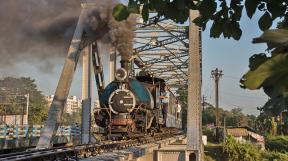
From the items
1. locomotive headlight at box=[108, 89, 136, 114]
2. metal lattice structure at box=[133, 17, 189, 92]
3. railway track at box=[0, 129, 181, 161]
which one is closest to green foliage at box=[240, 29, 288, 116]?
railway track at box=[0, 129, 181, 161]

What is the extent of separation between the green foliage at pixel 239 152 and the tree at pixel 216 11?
1702 inches

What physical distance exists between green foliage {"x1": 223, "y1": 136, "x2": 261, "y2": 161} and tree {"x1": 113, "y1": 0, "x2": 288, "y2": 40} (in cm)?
4324

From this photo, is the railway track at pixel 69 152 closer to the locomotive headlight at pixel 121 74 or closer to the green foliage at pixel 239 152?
the locomotive headlight at pixel 121 74

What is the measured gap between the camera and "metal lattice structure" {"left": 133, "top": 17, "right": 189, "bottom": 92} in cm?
5290

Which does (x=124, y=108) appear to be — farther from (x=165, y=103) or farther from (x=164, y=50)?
(x=164, y=50)

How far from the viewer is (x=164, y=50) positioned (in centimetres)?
6212

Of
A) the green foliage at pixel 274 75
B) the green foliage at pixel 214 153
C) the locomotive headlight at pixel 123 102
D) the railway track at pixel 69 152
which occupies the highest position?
the locomotive headlight at pixel 123 102

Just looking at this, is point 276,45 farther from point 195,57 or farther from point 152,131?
point 195,57

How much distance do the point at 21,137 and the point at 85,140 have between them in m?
4.41

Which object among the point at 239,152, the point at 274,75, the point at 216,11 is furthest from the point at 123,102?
the point at 239,152

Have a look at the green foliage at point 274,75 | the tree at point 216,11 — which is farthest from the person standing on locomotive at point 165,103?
the green foliage at point 274,75

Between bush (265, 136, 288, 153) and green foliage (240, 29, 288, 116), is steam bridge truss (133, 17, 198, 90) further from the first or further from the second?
green foliage (240, 29, 288, 116)

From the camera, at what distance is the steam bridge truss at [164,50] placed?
173 ft

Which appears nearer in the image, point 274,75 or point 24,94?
point 274,75
